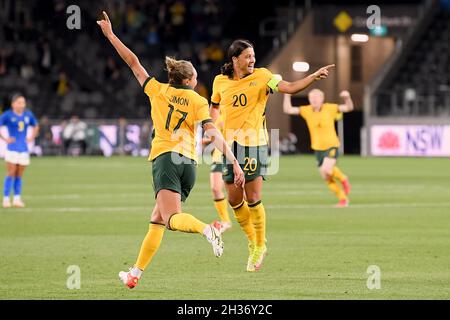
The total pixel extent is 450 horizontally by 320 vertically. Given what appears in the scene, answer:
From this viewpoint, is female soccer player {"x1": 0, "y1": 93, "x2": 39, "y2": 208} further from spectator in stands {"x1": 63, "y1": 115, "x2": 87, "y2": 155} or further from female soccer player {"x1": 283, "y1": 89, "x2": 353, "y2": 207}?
spectator in stands {"x1": 63, "y1": 115, "x2": 87, "y2": 155}

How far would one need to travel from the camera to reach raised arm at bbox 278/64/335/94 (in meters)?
11.8

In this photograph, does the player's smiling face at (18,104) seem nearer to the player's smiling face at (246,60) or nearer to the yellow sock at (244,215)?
the yellow sock at (244,215)

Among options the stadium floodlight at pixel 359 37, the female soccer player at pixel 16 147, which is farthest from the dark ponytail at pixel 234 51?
the stadium floodlight at pixel 359 37

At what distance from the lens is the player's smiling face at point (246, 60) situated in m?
13.1

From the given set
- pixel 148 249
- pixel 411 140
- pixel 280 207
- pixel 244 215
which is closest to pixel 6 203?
pixel 280 207

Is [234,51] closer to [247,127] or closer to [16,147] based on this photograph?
[247,127]

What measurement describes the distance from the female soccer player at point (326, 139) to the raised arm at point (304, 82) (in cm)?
1038

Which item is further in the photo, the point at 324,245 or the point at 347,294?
the point at 324,245

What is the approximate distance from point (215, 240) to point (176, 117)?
1.26 metres

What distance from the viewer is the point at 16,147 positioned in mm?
23656
